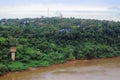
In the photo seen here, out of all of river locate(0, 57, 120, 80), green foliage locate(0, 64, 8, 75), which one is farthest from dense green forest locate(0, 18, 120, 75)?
river locate(0, 57, 120, 80)

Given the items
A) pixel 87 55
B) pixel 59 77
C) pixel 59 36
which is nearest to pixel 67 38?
pixel 59 36

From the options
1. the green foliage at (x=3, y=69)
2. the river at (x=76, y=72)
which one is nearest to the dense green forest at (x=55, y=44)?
the green foliage at (x=3, y=69)

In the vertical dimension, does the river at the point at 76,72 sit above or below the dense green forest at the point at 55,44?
below

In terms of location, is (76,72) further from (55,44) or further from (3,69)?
(55,44)

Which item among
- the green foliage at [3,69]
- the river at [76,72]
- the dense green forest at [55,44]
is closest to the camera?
the green foliage at [3,69]

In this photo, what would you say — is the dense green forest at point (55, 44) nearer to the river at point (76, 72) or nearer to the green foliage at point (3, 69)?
the green foliage at point (3, 69)

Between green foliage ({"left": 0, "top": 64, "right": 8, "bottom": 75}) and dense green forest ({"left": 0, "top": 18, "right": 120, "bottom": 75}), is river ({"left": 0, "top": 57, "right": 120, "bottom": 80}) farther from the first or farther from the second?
dense green forest ({"left": 0, "top": 18, "right": 120, "bottom": 75})

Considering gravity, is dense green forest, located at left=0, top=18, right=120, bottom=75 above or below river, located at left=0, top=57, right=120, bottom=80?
above
